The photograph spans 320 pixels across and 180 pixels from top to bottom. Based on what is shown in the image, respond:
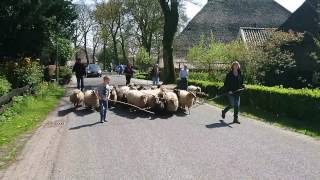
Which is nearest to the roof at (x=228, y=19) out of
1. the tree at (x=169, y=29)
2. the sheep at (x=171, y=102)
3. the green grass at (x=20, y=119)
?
the tree at (x=169, y=29)

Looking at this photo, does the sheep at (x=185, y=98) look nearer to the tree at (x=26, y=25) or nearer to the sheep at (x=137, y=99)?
the sheep at (x=137, y=99)

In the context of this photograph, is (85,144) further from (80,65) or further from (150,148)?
(80,65)

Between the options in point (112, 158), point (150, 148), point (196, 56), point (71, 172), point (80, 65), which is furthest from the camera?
point (196, 56)

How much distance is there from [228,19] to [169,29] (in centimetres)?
2793

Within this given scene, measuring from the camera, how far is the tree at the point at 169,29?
36281 mm

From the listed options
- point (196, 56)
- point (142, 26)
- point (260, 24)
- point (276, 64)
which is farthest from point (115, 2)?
point (276, 64)

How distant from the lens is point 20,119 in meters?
17.0

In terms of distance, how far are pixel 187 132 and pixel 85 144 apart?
119 inches

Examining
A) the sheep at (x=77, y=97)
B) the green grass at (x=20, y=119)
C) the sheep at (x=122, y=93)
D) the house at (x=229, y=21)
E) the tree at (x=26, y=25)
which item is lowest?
the green grass at (x=20, y=119)

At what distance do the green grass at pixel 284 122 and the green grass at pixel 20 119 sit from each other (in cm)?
756

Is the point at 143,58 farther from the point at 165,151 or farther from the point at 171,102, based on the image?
the point at 165,151

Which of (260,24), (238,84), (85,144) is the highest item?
(260,24)

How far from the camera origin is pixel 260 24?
65.1m

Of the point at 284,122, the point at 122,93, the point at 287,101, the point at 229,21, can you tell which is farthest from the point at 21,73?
the point at 229,21
